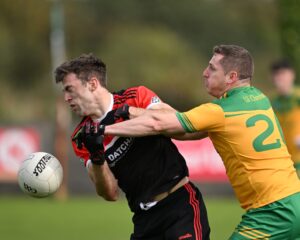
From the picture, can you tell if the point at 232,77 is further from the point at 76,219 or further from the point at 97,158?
the point at 76,219

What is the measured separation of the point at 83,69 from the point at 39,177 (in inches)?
38.5

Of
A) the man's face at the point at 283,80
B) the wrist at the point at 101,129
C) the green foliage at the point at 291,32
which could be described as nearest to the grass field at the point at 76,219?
the man's face at the point at 283,80

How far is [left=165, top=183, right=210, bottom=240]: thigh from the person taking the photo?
601 cm

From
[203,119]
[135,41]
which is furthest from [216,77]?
[135,41]

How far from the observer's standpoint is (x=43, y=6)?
4984cm

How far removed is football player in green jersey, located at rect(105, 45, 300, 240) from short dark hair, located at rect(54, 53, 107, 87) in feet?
2.19

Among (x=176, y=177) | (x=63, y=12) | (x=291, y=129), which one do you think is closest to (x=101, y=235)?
(x=291, y=129)

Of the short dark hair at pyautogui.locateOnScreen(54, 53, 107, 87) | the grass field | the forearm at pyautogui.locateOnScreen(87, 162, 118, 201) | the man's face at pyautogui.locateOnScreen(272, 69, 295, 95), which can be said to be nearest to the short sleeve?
the forearm at pyautogui.locateOnScreen(87, 162, 118, 201)

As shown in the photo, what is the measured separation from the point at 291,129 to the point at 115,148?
560cm

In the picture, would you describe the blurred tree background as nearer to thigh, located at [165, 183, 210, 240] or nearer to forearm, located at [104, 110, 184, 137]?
thigh, located at [165, 183, 210, 240]

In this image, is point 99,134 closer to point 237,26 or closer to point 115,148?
point 115,148

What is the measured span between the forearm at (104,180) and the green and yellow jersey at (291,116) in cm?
529

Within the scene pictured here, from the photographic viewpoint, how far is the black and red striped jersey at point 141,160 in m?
6.19

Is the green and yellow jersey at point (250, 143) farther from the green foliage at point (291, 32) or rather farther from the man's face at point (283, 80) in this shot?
the green foliage at point (291, 32)
